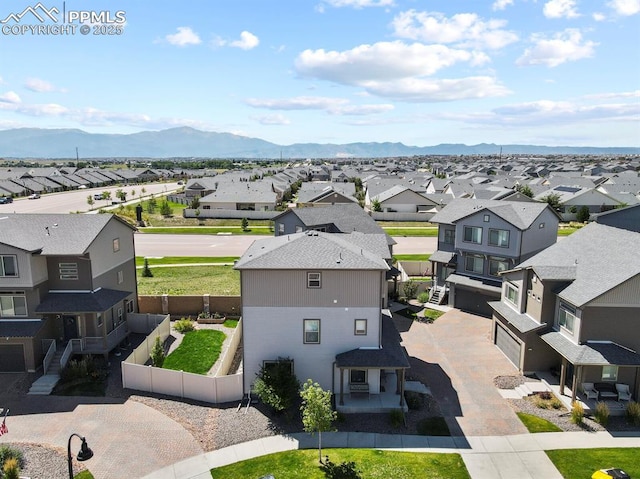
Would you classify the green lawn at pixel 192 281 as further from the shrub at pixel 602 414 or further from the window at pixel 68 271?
the shrub at pixel 602 414

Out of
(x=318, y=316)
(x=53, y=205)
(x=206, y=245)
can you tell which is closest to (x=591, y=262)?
(x=318, y=316)

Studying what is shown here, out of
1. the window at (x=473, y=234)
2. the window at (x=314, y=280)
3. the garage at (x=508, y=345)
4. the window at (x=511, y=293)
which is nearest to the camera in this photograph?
the window at (x=314, y=280)

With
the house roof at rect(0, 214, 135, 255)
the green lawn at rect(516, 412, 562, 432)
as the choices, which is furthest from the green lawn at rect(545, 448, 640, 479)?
the house roof at rect(0, 214, 135, 255)

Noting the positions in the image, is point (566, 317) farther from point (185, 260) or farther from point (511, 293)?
point (185, 260)

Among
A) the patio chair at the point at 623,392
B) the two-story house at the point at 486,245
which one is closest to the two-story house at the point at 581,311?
the patio chair at the point at 623,392

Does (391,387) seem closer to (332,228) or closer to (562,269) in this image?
(562,269)

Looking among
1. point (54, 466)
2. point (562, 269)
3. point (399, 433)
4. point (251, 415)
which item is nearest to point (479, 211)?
point (562, 269)
